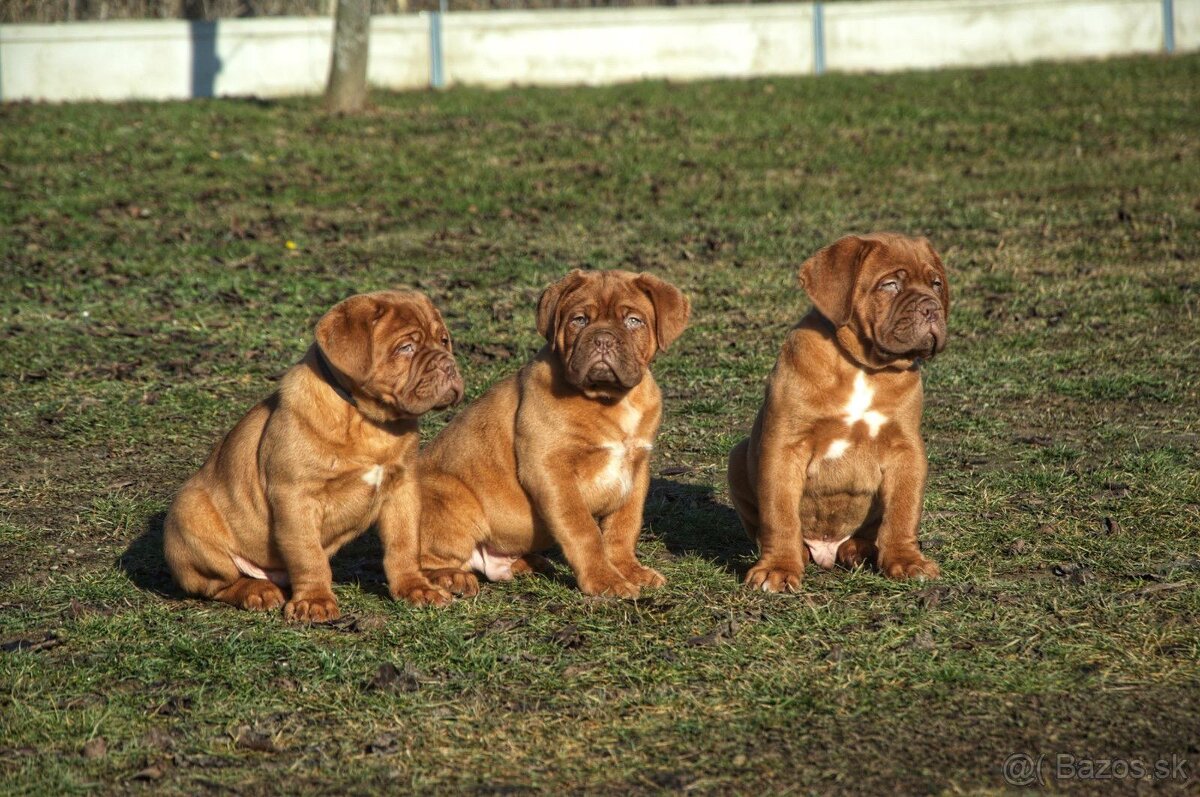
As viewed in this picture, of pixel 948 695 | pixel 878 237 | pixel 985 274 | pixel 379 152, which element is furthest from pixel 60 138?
pixel 948 695

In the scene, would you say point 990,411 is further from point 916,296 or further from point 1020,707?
point 1020,707

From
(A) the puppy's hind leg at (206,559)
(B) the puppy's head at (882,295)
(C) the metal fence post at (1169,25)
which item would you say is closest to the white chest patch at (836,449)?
(B) the puppy's head at (882,295)

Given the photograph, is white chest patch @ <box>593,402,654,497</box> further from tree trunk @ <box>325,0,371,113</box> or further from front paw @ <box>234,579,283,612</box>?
tree trunk @ <box>325,0,371,113</box>

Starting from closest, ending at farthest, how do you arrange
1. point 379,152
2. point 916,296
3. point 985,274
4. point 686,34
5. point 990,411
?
point 916,296
point 990,411
point 985,274
point 379,152
point 686,34

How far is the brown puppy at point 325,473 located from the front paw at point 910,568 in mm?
1894

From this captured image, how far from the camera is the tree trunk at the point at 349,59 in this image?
19469 millimetres

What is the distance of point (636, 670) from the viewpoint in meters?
5.36

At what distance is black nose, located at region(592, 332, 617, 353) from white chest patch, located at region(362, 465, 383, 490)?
1.02 m

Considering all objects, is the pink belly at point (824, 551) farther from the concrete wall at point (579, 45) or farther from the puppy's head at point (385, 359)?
the concrete wall at point (579, 45)

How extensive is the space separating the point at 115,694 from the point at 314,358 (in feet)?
5.26

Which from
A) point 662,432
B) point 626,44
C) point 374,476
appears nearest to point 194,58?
point 626,44

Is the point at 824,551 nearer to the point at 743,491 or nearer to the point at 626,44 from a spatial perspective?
the point at 743,491

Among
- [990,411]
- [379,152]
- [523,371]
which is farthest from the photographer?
[379,152]

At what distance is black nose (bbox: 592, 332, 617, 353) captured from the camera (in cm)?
598
